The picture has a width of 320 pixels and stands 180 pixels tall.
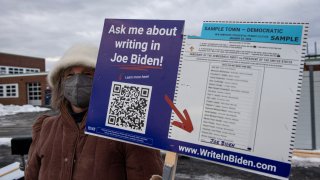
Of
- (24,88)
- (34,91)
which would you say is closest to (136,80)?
(34,91)

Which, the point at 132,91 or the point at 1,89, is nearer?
the point at 132,91

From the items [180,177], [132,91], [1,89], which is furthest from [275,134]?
[1,89]

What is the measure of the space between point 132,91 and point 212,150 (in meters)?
0.60

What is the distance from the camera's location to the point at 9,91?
37.4 metres

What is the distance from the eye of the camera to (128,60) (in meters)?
2.03

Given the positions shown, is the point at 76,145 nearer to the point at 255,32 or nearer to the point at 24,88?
the point at 255,32

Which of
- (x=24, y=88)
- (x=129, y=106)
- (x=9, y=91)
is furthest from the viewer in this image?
(x=9, y=91)

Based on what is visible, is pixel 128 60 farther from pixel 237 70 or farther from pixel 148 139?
pixel 237 70

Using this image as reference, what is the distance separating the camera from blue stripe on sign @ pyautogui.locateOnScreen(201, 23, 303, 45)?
5.24ft

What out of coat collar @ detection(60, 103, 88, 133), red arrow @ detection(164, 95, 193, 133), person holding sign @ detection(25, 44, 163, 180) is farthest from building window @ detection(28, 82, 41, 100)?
red arrow @ detection(164, 95, 193, 133)

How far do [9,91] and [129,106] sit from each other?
3938 centimetres

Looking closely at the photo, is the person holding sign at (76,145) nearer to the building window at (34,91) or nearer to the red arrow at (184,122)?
the red arrow at (184,122)

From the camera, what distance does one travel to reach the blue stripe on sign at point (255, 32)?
160 cm

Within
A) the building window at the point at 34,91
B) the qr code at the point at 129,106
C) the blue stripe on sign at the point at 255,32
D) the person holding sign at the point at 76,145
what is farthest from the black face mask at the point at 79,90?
the building window at the point at 34,91
